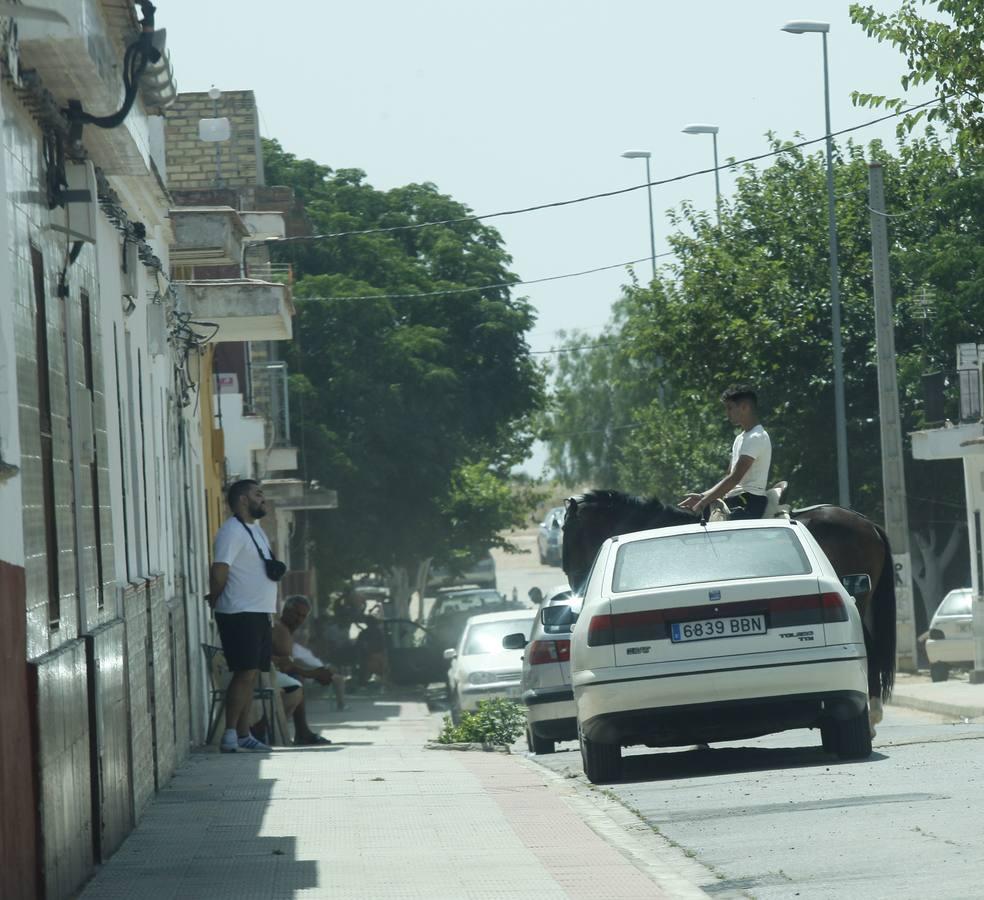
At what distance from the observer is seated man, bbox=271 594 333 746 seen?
1830 cm

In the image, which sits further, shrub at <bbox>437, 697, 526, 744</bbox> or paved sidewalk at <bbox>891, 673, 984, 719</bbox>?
paved sidewalk at <bbox>891, 673, 984, 719</bbox>

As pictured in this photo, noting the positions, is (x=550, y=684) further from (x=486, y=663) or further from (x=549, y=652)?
(x=486, y=663)

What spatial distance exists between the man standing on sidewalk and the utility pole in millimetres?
16367

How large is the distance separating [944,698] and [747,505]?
28.3 feet

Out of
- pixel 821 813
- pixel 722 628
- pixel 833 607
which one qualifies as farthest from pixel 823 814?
pixel 833 607

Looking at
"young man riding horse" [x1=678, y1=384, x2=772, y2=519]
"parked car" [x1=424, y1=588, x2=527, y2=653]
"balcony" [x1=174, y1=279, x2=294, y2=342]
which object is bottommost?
"parked car" [x1=424, y1=588, x2=527, y2=653]

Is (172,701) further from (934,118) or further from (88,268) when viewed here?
(934,118)

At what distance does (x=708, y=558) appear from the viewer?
1218 centimetres

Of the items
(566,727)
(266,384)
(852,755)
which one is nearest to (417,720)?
(266,384)

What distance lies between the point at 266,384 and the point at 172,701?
25310mm

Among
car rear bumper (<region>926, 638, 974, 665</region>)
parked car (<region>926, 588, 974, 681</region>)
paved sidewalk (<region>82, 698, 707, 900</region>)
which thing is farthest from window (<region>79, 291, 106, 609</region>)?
car rear bumper (<region>926, 638, 974, 665</region>)

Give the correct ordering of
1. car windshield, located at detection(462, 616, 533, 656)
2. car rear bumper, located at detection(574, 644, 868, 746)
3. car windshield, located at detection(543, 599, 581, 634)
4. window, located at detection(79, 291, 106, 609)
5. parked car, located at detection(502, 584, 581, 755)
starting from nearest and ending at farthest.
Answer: window, located at detection(79, 291, 106, 609) → car rear bumper, located at detection(574, 644, 868, 746) → parked car, located at detection(502, 584, 581, 755) → car windshield, located at detection(543, 599, 581, 634) → car windshield, located at detection(462, 616, 533, 656)

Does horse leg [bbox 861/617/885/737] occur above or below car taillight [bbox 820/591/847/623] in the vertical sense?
below

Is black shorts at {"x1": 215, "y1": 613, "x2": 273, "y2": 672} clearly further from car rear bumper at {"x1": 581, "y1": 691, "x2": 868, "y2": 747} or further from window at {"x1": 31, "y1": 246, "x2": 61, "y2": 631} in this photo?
window at {"x1": 31, "y1": 246, "x2": 61, "y2": 631}
